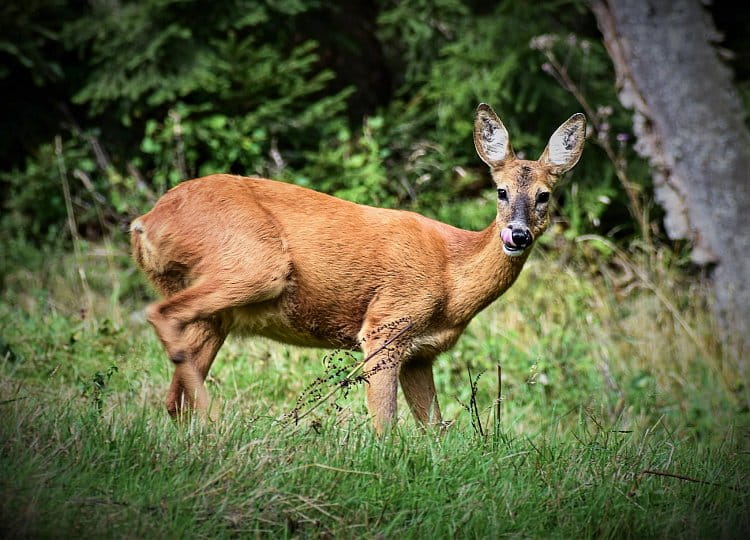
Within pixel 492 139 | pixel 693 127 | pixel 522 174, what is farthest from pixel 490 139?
pixel 693 127

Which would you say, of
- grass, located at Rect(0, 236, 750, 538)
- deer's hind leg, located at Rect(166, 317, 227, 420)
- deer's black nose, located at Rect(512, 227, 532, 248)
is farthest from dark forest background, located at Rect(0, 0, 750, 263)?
deer's hind leg, located at Rect(166, 317, 227, 420)

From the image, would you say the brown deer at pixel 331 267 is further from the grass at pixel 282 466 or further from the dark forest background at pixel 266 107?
the dark forest background at pixel 266 107

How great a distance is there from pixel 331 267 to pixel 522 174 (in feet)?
3.54

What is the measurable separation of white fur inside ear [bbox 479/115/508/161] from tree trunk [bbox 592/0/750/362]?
3.51 metres

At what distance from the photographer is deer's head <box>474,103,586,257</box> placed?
15.5 feet

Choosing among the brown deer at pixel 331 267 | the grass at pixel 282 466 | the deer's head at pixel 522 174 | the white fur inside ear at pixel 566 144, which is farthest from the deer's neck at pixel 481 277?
the grass at pixel 282 466

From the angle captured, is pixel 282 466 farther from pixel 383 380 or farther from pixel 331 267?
pixel 331 267

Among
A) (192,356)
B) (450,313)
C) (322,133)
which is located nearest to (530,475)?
(450,313)

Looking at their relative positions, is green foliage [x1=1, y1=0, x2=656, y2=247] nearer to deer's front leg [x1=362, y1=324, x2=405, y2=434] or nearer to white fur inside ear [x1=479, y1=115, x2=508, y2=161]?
white fur inside ear [x1=479, y1=115, x2=508, y2=161]

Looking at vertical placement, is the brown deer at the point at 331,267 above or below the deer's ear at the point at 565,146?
below

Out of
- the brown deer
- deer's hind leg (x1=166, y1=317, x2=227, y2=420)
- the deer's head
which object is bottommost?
deer's hind leg (x1=166, y1=317, x2=227, y2=420)

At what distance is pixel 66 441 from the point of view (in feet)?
11.6

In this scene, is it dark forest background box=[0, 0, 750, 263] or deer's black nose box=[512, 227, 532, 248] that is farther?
dark forest background box=[0, 0, 750, 263]

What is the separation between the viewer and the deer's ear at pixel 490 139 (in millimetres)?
5035
